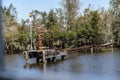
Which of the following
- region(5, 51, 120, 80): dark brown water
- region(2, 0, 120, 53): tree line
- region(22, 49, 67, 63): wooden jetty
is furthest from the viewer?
region(2, 0, 120, 53): tree line

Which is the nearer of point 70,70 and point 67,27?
point 70,70

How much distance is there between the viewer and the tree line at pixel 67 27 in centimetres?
3481

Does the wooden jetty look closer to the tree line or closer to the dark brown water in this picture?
the dark brown water

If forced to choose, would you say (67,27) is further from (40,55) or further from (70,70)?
(70,70)

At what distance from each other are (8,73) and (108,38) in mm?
38198

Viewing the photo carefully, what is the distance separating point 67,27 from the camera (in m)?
38.7

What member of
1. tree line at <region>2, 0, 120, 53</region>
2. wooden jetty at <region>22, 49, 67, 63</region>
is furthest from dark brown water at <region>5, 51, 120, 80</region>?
tree line at <region>2, 0, 120, 53</region>

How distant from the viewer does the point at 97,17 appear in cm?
3638

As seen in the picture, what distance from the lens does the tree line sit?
34812 mm

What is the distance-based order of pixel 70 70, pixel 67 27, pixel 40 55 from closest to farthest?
1. pixel 70 70
2. pixel 40 55
3. pixel 67 27

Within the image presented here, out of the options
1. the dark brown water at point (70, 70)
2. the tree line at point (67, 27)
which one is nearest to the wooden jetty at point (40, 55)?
the dark brown water at point (70, 70)

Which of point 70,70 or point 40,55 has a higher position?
point 40,55

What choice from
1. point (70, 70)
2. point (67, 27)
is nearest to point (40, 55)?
point (70, 70)

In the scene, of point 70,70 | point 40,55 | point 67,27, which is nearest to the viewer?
point 70,70
